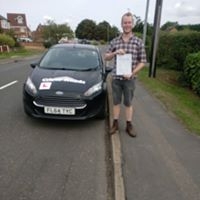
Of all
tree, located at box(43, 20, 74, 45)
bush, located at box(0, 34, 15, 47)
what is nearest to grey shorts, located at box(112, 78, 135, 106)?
bush, located at box(0, 34, 15, 47)

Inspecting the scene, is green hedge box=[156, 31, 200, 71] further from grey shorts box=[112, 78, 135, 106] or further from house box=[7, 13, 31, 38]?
house box=[7, 13, 31, 38]

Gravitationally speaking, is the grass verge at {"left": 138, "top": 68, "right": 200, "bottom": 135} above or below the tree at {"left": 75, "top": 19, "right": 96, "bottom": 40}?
above

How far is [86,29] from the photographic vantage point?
105 m

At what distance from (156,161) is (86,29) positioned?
340 feet

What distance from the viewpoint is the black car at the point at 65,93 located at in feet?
18.6

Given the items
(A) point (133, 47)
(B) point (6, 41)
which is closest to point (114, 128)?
(A) point (133, 47)

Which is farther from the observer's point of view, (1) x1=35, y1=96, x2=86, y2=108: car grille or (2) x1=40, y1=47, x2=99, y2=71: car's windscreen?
(2) x1=40, y1=47, x2=99, y2=71: car's windscreen

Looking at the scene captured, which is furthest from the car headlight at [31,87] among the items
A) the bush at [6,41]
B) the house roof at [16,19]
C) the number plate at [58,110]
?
the house roof at [16,19]

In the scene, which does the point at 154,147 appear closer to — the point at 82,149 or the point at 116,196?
the point at 82,149

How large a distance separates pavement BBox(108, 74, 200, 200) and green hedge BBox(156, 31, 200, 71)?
10.3 metres

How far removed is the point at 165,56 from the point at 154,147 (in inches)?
540

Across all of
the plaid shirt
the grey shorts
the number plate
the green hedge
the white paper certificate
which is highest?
the plaid shirt

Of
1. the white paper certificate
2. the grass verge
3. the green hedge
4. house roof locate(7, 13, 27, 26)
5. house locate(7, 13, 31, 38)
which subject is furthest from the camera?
house roof locate(7, 13, 27, 26)

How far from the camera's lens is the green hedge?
52.3 feet
